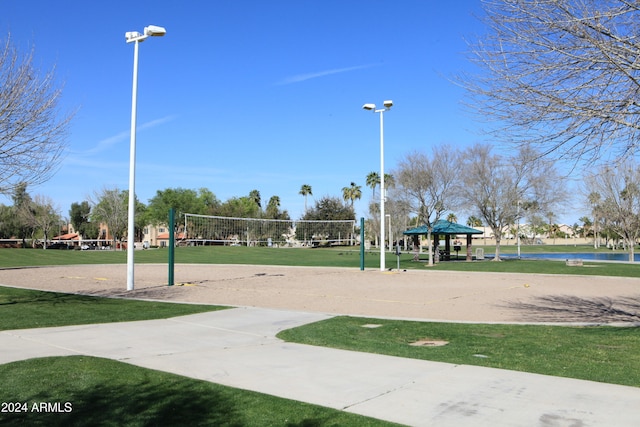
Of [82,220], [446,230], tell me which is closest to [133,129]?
[446,230]

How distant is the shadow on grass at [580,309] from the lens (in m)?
12.3

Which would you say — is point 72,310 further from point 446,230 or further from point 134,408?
point 446,230

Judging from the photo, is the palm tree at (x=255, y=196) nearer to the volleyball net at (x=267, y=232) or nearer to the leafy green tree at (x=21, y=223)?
the volleyball net at (x=267, y=232)

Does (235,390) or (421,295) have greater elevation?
(235,390)

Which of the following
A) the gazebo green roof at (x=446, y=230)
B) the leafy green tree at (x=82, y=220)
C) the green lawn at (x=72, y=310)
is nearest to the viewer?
the green lawn at (x=72, y=310)

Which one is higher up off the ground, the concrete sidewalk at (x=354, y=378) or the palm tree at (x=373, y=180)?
the palm tree at (x=373, y=180)

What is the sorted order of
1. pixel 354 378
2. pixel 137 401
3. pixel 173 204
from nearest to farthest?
pixel 137 401 → pixel 354 378 → pixel 173 204

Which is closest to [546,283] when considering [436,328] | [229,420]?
[436,328]

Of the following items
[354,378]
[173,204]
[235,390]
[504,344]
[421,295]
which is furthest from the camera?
[173,204]

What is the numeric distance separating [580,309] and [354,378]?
9.58 metres

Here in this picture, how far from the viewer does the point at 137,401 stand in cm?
548

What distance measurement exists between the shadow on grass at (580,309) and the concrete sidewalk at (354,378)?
6134mm

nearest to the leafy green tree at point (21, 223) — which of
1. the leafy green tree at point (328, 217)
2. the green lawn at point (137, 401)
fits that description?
the leafy green tree at point (328, 217)

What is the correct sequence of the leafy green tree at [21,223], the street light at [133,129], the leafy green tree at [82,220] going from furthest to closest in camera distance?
1. the leafy green tree at [82,220]
2. the leafy green tree at [21,223]
3. the street light at [133,129]
